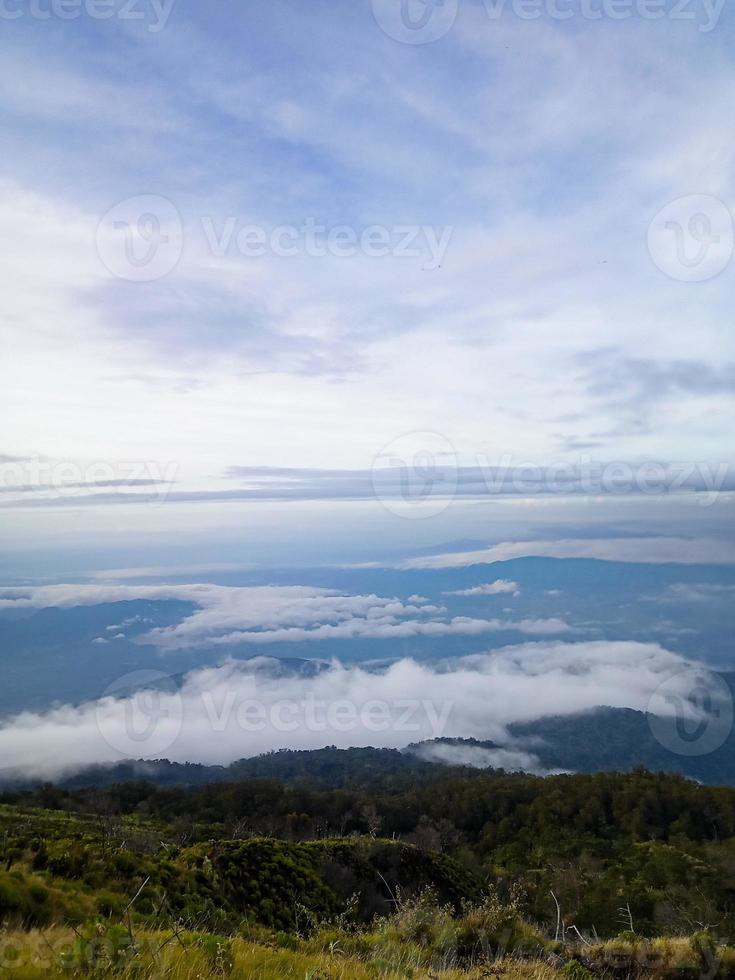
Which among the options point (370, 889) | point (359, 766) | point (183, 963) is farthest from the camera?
point (359, 766)

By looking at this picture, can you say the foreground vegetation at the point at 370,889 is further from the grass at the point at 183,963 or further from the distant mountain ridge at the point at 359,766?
the distant mountain ridge at the point at 359,766

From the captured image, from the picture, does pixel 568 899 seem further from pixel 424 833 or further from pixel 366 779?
pixel 366 779

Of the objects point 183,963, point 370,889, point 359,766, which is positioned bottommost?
point 359,766

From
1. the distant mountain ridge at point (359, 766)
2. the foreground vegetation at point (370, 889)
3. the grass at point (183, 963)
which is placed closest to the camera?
the grass at point (183, 963)

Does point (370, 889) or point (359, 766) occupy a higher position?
point (370, 889)

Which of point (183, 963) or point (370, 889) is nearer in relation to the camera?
point (183, 963)

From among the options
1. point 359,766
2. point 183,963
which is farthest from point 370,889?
point 359,766

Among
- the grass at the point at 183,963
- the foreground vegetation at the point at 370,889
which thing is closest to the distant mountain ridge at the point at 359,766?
the foreground vegetation at the point at 370,889

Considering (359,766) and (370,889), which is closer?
(370,889)

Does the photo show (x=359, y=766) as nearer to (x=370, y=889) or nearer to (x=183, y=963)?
(x=370, y=889)

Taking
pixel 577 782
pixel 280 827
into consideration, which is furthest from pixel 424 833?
pixel 577 782

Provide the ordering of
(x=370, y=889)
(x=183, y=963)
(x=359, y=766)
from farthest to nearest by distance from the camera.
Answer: (x=359, y=766)
(x=370, y=889)
(x=183, y=963)

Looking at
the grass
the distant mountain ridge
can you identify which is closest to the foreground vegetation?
the grass
